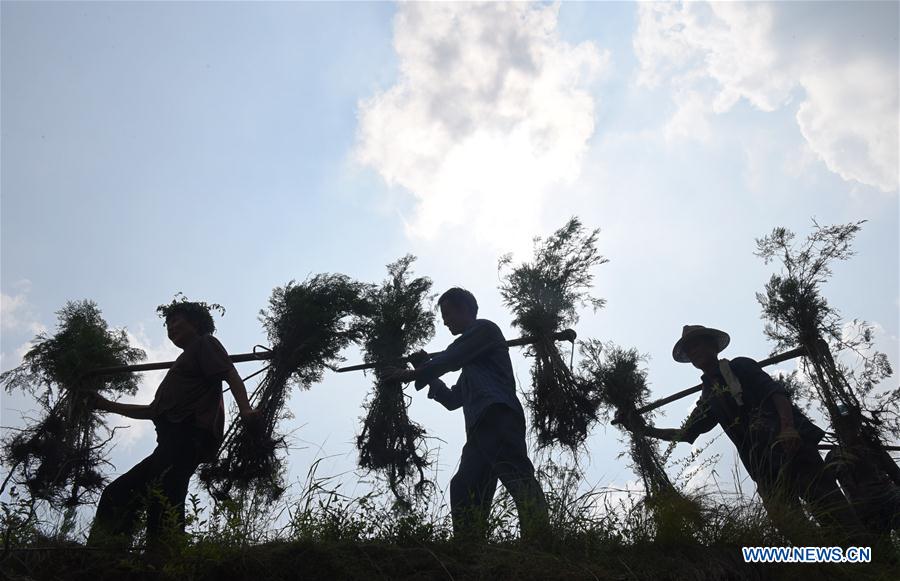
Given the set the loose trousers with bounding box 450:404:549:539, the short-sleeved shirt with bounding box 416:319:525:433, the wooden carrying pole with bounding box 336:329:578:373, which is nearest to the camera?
the loose trousers with bounding box 450:404:549:539

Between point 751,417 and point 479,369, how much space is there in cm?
175

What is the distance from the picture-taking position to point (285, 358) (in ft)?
17.7

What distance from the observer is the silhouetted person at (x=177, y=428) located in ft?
9.78

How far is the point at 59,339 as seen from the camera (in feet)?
19.3

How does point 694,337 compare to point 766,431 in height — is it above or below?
above

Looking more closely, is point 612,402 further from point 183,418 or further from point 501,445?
point 183,418

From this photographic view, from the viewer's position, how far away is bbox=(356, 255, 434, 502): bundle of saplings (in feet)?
17.3

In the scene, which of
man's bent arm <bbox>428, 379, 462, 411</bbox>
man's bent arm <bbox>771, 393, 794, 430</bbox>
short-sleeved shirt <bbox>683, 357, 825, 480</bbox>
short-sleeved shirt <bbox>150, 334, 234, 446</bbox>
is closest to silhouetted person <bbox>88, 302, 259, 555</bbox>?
short-sleeved shirt <bbox>150, 334, 234, 446</bbox>

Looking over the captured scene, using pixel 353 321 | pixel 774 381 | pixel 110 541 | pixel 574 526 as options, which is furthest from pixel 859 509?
pixel 353 321

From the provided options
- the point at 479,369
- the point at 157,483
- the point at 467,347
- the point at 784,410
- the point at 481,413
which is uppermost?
the point at 467,347

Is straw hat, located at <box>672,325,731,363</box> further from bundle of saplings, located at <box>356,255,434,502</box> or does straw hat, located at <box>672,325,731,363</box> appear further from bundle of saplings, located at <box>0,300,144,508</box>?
bundle of saplings, located at <box>0,300,144,508</box>

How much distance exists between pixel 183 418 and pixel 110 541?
100cm

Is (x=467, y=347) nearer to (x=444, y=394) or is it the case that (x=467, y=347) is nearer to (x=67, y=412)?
Result: (x=444, y=394)

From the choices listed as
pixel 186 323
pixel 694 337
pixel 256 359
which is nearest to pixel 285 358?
pixel 256 359
